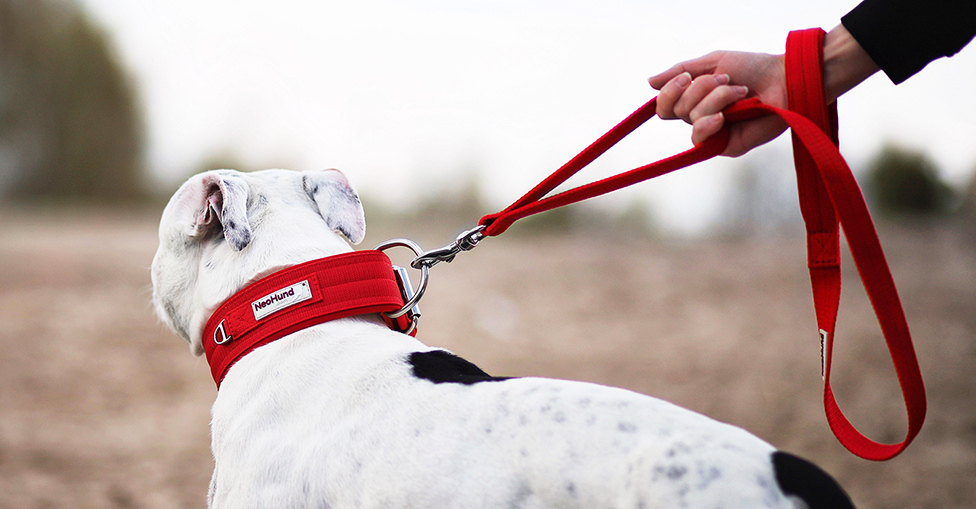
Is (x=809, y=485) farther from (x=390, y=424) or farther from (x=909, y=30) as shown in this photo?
(x=909, y=30)

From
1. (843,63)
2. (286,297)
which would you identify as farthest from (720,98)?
(286,297)

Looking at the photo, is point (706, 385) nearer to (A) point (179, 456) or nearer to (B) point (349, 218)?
(A) point (179, 456)

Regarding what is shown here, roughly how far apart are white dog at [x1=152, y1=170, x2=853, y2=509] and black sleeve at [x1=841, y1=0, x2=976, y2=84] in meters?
1.13

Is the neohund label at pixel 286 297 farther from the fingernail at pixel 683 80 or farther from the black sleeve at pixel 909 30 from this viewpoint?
the black sleeve at pixel 909 30

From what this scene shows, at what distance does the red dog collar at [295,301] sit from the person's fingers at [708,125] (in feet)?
3.55

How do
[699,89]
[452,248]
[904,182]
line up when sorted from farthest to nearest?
1. [904,182]
2. [452,248]
3. [699,89]

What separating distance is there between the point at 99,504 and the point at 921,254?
1504 centimetres

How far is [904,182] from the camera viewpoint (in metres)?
17.7

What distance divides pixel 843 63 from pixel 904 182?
19367mm

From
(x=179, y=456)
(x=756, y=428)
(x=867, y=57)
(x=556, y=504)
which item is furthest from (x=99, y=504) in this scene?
(x=756, y=428)

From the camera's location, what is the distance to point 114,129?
771 inches

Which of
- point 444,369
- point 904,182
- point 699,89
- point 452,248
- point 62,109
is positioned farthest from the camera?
point 62,109

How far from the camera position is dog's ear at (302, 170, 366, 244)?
7.61ft

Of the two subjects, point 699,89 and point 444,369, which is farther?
point 699,89
